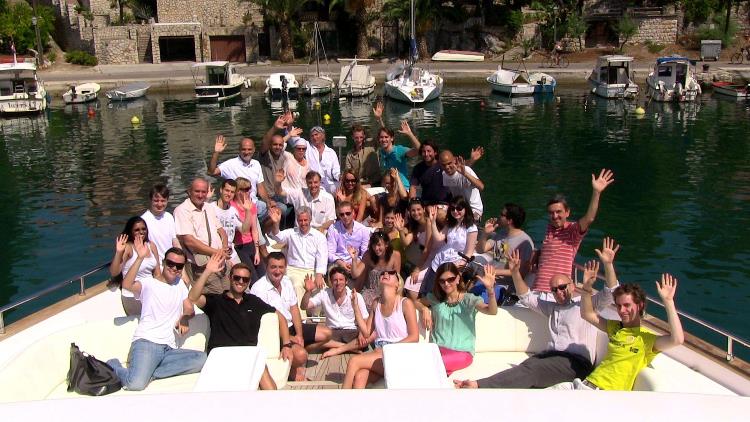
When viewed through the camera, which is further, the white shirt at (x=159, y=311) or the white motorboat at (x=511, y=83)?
the white motorboat at (x=511, y=83)

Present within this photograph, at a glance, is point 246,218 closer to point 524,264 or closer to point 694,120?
point 524,264

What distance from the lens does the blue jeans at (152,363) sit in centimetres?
678

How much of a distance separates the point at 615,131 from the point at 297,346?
2806cm

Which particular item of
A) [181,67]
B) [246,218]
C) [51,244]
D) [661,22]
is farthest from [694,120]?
[181,67]

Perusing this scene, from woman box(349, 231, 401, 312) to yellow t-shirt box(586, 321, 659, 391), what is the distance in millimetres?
2670

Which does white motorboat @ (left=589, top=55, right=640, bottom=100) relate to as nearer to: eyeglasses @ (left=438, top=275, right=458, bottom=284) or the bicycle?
the bicycle

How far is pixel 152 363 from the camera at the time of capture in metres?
6.89

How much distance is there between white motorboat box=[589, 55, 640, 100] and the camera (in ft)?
134

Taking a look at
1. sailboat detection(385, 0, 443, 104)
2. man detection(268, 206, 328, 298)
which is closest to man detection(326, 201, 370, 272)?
A: man detection(268, 206, 328, 298)

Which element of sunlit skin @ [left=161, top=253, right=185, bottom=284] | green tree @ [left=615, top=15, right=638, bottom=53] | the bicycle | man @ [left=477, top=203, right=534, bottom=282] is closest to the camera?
sunlit skin @ [left=161, top=253, right=185, bottom=284]

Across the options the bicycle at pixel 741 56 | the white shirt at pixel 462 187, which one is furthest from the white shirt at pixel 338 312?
the bicycle at pixel 741 56

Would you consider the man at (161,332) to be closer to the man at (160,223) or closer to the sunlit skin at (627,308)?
the man at (160,223)

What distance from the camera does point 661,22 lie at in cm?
5231

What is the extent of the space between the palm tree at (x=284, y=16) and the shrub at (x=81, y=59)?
38.3 ft
